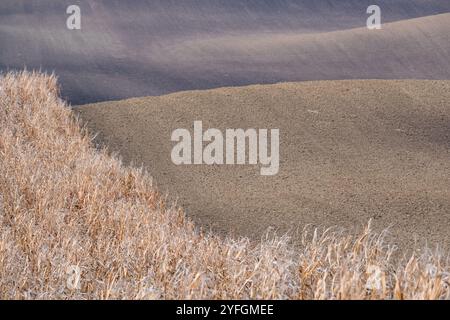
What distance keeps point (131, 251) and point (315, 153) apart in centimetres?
737

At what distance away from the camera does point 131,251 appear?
21.6ft

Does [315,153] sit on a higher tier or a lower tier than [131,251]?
higher

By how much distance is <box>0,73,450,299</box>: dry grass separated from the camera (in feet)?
16.5

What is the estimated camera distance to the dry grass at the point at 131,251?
5.03 metres

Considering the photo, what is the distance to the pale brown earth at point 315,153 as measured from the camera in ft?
32.3

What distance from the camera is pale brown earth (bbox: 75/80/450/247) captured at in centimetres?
984

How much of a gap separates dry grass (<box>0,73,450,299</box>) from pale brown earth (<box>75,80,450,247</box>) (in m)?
0.91

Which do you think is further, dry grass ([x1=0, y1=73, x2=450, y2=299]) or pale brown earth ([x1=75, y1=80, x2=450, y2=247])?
pale brown earth ([x1=75, y1=80, x2=450, y2=247])

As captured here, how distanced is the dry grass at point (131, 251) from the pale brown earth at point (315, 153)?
908 millimetres

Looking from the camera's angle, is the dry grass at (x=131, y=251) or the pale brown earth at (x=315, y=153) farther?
the pale brown earth at (x=315, y=153)

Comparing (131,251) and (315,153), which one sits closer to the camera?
(131,251)

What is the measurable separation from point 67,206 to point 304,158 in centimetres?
555
